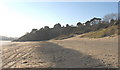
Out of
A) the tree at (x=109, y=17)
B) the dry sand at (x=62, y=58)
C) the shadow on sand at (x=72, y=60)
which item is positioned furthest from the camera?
the tree at (x=109, y=17)

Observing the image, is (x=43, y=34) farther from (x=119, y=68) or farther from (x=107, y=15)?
(x=119, y=68)

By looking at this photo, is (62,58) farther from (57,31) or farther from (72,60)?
(57,31)

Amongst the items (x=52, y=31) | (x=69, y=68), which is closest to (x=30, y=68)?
(x=69, y=68)

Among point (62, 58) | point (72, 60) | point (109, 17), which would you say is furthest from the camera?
point (109, 17)

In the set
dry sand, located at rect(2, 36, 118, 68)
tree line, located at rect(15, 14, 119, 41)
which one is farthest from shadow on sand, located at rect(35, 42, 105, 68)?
tree line, located at rect(15, 14, 119, 41)

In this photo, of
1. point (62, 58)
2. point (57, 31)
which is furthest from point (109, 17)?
point (62, 58)

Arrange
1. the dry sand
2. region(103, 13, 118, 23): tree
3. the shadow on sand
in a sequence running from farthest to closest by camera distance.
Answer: region(103, 13, 118, 23): tree
the dry sand
the shadow on sand

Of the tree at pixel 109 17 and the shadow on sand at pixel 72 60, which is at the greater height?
the tree at pixel 109 17

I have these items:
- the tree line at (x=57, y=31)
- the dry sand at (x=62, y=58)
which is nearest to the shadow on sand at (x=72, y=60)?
the dry sand at (x=62, y=58)

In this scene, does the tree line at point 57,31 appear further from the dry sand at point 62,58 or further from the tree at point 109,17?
the dry sand at point 62,58

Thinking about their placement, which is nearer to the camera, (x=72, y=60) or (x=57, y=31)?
(x=72, y=60)

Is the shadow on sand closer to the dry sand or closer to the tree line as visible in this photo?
the dry sand

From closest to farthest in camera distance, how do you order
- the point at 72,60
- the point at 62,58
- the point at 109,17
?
1. the point at 72,60
2. the point at 62,58
3. the point at 109,17

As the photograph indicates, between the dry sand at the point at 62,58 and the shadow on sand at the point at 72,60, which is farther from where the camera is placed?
the dry sand at the point at 62,58
